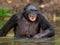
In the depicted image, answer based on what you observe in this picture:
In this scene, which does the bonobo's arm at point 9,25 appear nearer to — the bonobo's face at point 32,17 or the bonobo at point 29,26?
the bonobo at point 29,26

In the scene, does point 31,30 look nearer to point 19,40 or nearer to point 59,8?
point 19,40

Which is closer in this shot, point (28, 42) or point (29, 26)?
point (28, 42)

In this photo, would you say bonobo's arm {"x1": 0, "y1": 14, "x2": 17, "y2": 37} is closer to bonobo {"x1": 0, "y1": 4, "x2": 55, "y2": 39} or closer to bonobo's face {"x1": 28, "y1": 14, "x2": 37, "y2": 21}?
bonobo {"x1": 0, "y1": 4, "x2": 55, "y2": 39}

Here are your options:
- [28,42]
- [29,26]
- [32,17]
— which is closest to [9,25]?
[29,26]

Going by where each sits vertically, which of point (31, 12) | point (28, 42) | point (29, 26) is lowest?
point (28, 42)

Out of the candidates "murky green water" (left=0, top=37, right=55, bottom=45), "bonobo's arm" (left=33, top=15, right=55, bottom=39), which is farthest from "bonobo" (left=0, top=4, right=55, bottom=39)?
"murky green water" (left=0, top=37, right=55, bottom=45)

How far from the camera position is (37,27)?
829 centimetres

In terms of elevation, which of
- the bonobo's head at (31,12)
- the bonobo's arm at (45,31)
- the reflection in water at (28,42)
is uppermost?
the bonobo's head at (31,12)

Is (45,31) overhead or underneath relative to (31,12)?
underneath

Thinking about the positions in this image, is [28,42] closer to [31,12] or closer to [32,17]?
[32,17]

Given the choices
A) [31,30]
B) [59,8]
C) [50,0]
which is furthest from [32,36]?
[50,0]

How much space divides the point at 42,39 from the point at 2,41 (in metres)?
0.97

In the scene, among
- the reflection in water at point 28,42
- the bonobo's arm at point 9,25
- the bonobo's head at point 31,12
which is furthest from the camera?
the bonobo's arm at point 9,25

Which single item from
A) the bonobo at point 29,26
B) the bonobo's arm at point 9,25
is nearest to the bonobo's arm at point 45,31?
the bonobo at point 29,26
